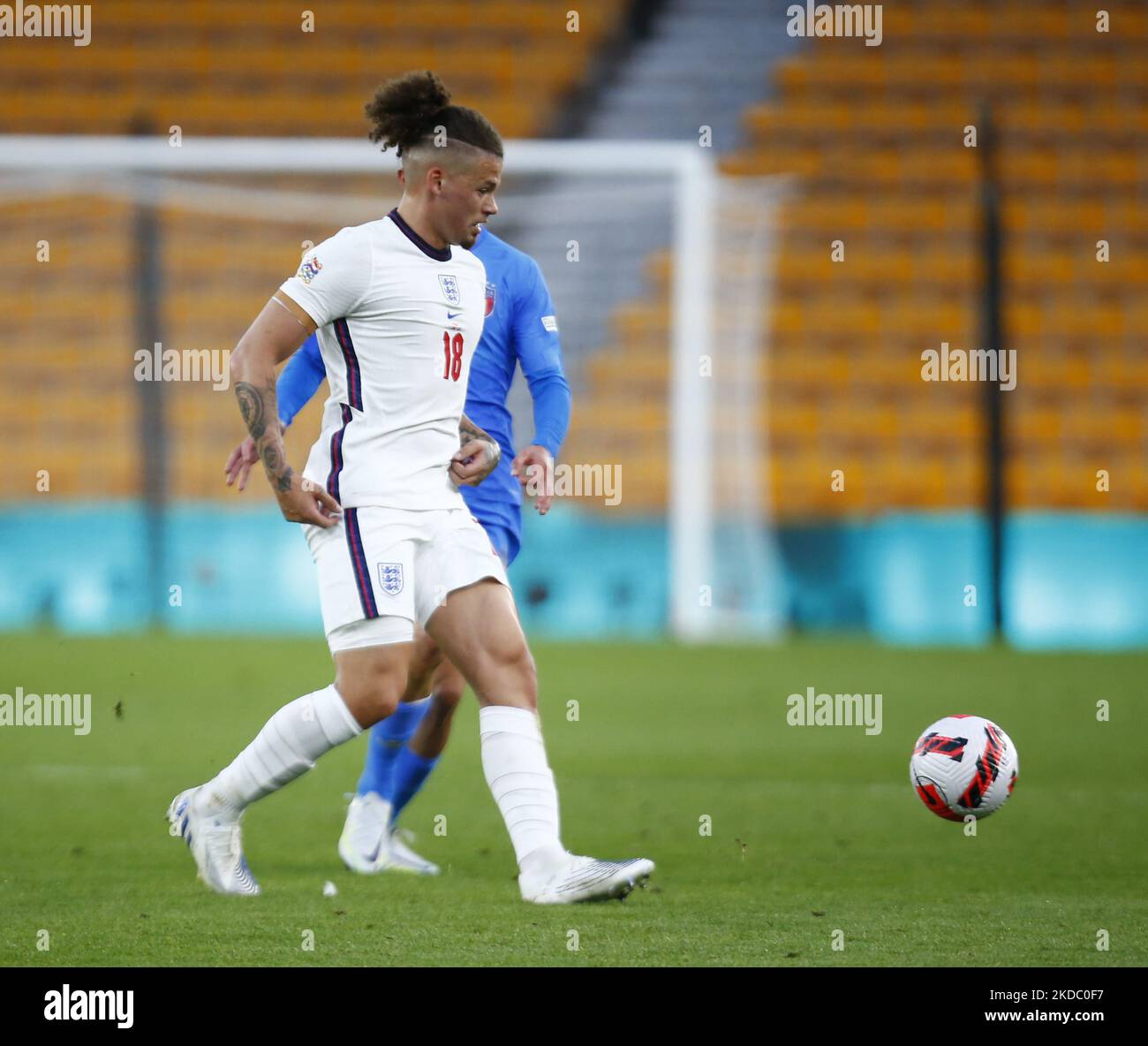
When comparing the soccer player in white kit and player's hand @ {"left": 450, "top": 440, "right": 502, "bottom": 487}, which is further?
player's hand @ {"left": 450, "top": 440, "right": 502, "bottom": 487}

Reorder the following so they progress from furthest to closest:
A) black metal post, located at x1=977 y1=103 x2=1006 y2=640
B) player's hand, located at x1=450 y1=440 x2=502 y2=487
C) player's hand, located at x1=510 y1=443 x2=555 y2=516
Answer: black metal post, located at x1=977 y1=103 x2=1006 y2=640 → player's hand, located at x1=510 y1=443 x2=555 y2=516 → player's hand, located at x1=450 y1=440 x2=502 y2=487

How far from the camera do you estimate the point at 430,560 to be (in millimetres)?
4578

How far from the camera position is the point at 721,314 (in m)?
13.6

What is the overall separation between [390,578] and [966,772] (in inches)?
71.2

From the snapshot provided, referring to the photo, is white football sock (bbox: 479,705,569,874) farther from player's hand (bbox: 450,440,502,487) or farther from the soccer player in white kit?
player's hand (bbox: 450,440,502,487)

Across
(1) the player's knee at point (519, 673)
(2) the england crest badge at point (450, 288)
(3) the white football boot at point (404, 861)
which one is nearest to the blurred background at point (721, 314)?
(3) the white football boot at point (404, 861)

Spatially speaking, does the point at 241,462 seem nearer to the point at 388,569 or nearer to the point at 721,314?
the point at 388,569

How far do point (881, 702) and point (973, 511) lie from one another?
4.55 metres

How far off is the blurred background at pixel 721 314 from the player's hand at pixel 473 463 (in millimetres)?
8133

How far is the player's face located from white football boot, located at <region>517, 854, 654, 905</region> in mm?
1536

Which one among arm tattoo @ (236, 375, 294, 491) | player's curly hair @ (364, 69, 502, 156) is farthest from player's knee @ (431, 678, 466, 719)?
player's curly hair @ (364, 69, 502, 156)

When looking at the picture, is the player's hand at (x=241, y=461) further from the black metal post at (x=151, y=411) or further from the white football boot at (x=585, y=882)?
the black metal post at (x=151, y=411)

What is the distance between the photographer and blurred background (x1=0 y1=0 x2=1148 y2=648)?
44.2 feet

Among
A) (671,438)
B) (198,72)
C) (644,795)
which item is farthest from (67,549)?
(644,795)
